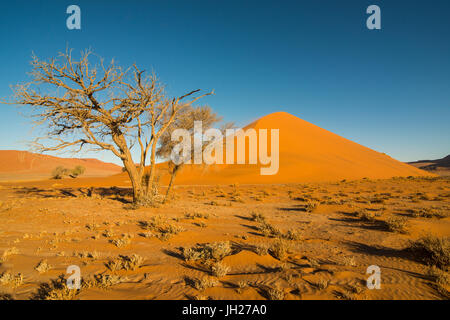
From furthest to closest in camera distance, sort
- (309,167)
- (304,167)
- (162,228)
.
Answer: (309,167) < (304,167) < (162,228)

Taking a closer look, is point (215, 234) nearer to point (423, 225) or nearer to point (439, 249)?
point (439, 249)


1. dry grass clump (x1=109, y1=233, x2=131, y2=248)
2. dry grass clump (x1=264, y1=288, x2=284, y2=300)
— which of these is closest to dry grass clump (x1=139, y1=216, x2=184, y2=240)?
dry grass clump (x1=109, y1=233, x2=131, y2=248)

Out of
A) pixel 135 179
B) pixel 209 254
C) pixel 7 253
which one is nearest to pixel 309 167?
pixel 135 179

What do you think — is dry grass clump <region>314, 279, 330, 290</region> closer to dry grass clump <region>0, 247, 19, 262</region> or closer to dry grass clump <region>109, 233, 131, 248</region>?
dry grass clump <region>109, 233, 131, 248</region>

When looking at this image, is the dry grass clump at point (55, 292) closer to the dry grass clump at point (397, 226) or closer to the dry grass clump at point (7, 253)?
the dry grass clump at point (7, 253)

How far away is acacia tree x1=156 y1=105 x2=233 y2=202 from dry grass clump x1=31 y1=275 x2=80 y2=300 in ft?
27.9

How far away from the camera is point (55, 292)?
2.62m

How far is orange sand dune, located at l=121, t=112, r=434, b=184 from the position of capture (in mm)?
29641

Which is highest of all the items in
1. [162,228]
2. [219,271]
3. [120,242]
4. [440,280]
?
[440,280]

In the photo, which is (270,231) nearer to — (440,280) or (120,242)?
(440,280)

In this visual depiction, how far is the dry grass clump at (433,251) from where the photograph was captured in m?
3.44

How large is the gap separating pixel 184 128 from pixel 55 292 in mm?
10232

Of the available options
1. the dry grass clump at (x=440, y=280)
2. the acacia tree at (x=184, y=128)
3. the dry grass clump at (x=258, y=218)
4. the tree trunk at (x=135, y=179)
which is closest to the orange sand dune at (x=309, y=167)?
the acacia tree at (x=184, y=128)

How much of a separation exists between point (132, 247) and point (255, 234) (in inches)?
129
